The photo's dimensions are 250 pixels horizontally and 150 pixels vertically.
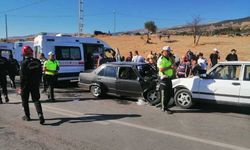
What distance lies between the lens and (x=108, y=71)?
13.0m

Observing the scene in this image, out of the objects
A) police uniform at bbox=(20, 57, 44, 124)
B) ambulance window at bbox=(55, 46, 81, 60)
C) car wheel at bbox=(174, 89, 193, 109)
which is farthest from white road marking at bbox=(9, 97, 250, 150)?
ambulance window at bbox=(55, 46, 81, 60)

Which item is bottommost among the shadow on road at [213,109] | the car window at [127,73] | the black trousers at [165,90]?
the shadow on road at [213,109]

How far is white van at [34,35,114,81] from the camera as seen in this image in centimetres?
1650

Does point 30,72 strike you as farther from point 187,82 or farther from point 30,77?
point 187,82

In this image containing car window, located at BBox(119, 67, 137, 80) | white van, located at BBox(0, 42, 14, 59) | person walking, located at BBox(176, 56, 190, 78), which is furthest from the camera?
white van, located at BBox(0, 42, 14, 59)

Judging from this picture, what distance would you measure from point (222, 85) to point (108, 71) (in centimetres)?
439

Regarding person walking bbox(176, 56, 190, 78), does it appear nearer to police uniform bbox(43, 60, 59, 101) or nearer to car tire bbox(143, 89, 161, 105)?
car tire bbox(143, 89, 161, 105)

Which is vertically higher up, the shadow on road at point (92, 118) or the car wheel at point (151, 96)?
the car wheel at point (151, 96)

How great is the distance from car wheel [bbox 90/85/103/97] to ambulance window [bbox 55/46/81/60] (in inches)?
160

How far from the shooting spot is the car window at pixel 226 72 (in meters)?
9.97

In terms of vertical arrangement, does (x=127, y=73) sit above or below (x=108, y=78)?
above

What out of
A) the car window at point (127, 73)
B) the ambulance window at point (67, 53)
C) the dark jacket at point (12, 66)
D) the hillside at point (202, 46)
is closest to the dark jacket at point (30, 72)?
the car window at point (127, 73)

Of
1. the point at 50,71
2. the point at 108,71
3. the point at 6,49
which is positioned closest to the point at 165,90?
the point at 108,71

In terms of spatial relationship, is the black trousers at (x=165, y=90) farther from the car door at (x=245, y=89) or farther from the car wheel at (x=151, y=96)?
the car door at (x=245, y=89)
